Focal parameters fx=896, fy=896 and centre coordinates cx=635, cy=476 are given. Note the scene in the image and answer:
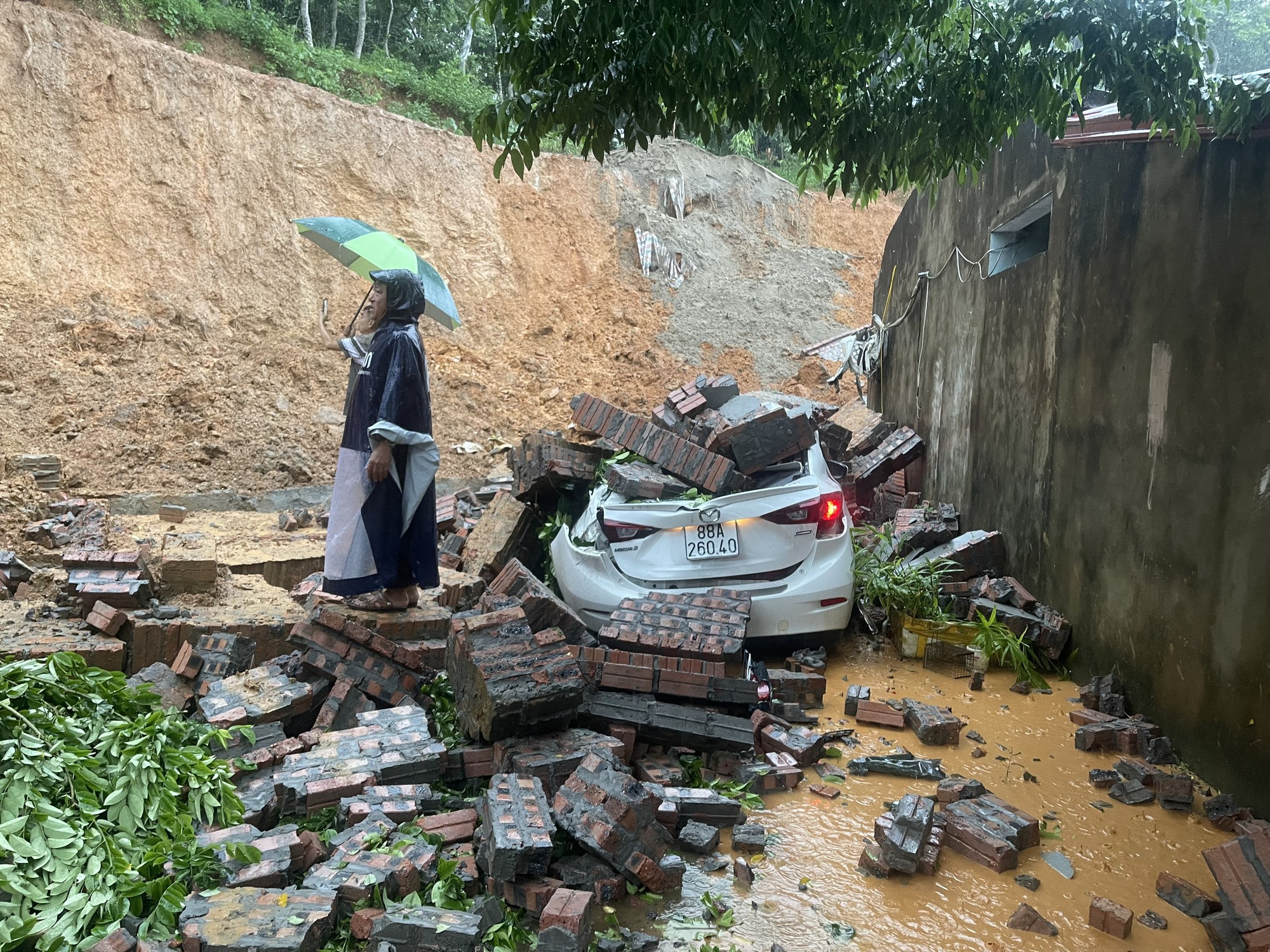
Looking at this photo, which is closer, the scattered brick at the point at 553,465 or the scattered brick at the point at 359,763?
the scattered brick at the point at 359,763

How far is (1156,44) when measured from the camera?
3346 millimetres

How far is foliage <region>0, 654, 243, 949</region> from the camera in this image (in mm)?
2752

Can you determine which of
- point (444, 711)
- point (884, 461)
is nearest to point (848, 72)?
point (444, 711)

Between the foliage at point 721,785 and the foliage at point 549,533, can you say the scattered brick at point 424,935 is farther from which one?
the foliage at point 549,533

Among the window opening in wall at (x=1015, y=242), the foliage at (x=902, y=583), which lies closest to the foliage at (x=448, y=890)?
the foliage at (x=902, y=583)

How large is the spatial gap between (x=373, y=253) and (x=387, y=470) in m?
1.51

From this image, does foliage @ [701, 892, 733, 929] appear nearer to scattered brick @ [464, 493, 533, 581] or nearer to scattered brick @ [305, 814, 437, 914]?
scattered brick @ [305, 814, 437, 914]

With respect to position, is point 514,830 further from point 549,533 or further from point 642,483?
point 549,533

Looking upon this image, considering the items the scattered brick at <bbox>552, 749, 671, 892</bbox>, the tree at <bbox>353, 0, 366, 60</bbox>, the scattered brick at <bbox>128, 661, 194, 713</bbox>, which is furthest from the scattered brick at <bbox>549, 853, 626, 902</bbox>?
the tree at <bbox>353, 0, 366, 60</bbox>

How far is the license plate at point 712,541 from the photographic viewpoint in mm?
5496

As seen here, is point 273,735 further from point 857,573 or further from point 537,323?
point 537,323

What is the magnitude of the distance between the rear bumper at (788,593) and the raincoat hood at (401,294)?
1859 mm

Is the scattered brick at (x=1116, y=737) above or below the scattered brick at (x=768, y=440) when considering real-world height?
below

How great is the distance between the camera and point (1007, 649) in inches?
231
